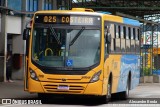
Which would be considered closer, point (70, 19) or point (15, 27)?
point (70, 19)

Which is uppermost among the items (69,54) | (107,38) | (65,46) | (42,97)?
(107,38)

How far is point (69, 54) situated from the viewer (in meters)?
18.8

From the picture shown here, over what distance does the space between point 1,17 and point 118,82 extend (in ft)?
35.0

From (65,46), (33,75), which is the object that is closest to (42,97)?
(33,75)

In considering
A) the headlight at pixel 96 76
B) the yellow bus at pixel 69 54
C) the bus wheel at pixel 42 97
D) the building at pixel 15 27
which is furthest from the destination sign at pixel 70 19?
the building at pixel 15 27

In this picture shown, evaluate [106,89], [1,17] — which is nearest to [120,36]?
[106,89]

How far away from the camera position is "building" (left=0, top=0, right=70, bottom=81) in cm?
3042

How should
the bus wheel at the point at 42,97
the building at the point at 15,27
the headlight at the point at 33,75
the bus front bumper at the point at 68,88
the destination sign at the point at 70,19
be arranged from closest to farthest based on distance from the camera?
the bus front bumper at the point at 68,88, the headlight at the point at 33,75, the destination sign at the point at 70,19, the bus wheel at the point at 42,97, the building at the point at 15,27

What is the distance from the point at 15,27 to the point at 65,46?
13760 mm

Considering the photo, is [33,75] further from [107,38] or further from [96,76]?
[107,38]

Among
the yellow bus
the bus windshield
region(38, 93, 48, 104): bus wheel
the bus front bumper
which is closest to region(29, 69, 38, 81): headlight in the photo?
the yellow bus

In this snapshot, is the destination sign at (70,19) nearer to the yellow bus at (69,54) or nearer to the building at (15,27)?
the yellow bus at (69,54)

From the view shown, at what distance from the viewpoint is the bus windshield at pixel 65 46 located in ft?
61.5

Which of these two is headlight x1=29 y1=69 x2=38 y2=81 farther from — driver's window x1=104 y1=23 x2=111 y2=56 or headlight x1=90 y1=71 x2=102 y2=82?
driver's window x1=104 y1=23 x2=111 y2=56
